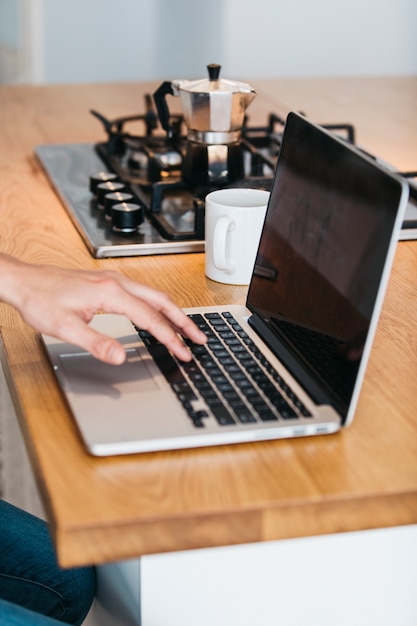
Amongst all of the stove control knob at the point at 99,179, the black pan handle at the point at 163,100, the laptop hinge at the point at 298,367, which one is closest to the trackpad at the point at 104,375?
the laptop hinge at the point at 298,367

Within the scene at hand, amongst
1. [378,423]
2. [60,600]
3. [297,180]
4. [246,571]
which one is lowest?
[60,600]

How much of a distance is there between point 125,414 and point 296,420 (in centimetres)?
15

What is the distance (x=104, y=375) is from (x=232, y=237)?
1.14ft

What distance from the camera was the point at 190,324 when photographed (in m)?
1.00

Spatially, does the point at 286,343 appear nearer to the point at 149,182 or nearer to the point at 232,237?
the point at 232,237

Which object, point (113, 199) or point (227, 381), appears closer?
point (227, 381)

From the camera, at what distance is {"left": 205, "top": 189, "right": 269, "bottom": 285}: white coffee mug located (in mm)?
1207

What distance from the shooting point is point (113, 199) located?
148 centimetres

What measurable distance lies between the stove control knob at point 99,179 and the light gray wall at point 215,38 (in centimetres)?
221

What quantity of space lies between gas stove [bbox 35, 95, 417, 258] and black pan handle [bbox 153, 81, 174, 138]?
0.03 m

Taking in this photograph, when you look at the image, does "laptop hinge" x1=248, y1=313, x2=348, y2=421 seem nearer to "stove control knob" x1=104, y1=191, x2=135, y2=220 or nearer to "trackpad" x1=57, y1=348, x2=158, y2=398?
"trackpad" x1=57, y1=348, x2=158, y2=398

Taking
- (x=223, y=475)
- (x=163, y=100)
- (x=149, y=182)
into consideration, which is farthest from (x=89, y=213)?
(x=223, y=475)

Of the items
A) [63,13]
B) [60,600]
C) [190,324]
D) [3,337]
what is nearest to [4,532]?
[60,600]

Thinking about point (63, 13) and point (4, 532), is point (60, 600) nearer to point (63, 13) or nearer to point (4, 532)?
point (4, 532)
